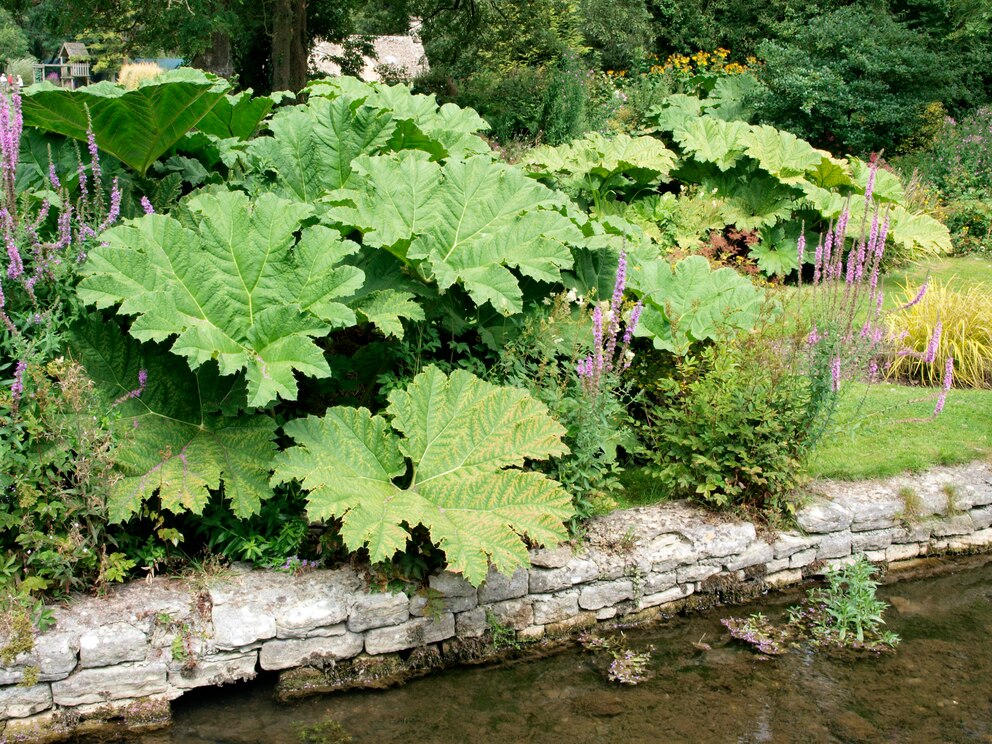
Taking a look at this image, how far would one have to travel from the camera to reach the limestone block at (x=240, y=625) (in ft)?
13.2

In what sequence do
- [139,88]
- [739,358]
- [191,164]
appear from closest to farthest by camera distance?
1. [139,88]
2. [739,358]
3. [191,164]

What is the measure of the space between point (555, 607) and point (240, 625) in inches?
62.6

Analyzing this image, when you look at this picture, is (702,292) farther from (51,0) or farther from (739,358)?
(51,0)

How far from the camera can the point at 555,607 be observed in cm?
464

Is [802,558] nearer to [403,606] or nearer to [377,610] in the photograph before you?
[403,606]

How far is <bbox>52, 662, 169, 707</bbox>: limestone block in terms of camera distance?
149 inches

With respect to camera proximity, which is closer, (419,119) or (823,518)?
(823,518)

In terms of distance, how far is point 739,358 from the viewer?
206 inches

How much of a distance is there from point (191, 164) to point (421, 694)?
11.9 feet

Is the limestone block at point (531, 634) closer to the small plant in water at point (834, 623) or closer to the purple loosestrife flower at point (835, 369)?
A: the small plant in water at point (834, 623)

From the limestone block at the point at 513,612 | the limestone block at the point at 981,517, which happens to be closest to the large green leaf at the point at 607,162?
the limestone block at the point at 981,517

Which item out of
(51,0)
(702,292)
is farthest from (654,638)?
(51,0)

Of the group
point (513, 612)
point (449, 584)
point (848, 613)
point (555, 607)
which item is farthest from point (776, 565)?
point (449, 584)

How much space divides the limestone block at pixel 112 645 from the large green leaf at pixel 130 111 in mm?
2812
